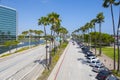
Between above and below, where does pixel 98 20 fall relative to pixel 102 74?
above

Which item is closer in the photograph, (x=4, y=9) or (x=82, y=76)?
(x=82, y=76)

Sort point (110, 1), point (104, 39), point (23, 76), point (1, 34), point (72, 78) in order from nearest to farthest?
point (72, 78) → point (23, 76) → point (110, 1) → point (104, 39) → point (1, 34)

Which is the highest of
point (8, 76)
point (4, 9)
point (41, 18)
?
point (4, 9)

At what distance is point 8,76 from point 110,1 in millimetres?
22523

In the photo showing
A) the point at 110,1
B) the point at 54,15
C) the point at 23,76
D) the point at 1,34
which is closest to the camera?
the point at 23,76

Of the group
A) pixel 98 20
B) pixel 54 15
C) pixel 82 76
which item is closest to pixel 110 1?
pixel 82 76

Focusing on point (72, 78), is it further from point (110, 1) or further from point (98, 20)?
point (98, 20)

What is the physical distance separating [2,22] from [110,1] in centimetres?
16072

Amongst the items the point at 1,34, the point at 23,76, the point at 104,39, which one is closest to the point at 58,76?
the point at 23,76

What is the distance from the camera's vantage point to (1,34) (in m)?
184

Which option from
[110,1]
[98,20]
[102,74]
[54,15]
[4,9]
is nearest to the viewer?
[102,74]

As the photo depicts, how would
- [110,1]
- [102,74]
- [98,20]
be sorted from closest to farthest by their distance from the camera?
[102,74] < [110,1] < [98,20]

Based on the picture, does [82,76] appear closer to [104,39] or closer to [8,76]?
[8,76]

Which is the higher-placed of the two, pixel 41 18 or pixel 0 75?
pixel 41 18
